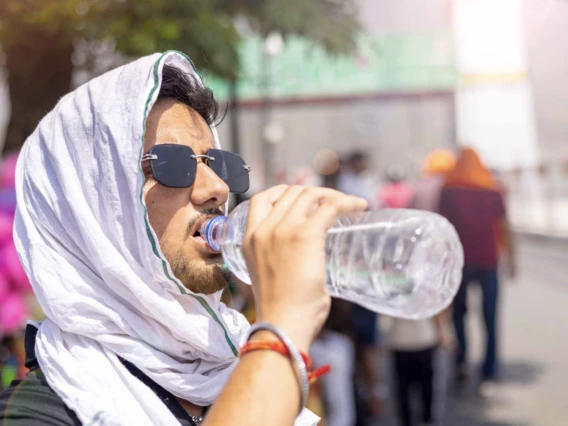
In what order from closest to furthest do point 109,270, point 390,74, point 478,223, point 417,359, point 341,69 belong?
1. point 109,270
2. point 417,359
3. point 478,223
4. point 341,69
5. point 390,74

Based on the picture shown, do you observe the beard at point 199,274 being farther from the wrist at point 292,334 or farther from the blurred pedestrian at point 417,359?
the blurred pedestrian at point 417,359

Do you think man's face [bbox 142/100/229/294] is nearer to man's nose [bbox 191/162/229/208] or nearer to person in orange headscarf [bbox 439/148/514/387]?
man's nose [bbox 191/162/229/208]

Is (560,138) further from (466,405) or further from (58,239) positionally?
(58,239)

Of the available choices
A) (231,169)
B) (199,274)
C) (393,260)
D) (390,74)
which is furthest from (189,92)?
(390,74)

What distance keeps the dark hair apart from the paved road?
3879 millimetres

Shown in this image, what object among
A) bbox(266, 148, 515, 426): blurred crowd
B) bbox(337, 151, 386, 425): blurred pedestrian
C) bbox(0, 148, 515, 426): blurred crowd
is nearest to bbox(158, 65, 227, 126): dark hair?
bbox(0, 148, 515, 426): blurred crowd

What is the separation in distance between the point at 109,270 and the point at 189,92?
0.50 meters

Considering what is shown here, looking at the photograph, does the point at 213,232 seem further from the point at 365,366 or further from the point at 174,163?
the point at 365,366

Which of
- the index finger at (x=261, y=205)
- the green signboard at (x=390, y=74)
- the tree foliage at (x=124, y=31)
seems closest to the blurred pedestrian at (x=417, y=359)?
the tree foliage at (x=124, y=31)

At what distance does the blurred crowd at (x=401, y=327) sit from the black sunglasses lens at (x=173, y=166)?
4.40 ft

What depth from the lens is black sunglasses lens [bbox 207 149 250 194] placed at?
Answer: 1.59 m

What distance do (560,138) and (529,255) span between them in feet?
24.1

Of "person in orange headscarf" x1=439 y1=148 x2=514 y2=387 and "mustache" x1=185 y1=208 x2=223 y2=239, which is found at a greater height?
"mustache" x1=185 y1=208 x2=223 y2=239

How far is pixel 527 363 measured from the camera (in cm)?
622
